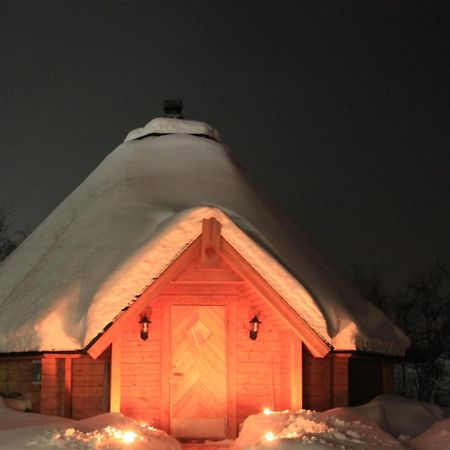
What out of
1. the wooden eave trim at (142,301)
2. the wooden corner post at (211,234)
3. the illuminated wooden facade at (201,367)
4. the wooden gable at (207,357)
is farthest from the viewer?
the wooden gable at (207,357)

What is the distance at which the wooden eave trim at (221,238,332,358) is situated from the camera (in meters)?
9.89

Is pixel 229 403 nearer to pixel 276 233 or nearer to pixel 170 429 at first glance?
pixel 170 429

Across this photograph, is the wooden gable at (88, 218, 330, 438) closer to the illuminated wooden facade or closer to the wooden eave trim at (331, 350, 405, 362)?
the illuminated wooden facade

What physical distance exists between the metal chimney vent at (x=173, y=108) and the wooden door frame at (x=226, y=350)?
26.8 ft

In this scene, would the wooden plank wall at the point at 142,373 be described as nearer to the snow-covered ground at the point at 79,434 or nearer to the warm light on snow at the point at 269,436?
the snow-covered ground at the point at 79,434

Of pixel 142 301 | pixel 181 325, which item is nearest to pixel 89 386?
pixel 181 325

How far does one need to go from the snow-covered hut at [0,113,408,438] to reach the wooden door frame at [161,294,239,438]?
2cm

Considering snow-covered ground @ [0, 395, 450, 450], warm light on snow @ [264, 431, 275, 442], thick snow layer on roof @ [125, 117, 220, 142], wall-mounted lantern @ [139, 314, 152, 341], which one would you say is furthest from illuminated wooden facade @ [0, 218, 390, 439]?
thick snow layer on roof @ [125, 117, 220, 142]

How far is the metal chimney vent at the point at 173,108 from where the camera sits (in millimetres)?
18094

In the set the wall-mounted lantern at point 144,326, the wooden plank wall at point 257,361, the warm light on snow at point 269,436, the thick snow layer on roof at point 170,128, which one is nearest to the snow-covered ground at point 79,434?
the warm light on snow at point 269,436

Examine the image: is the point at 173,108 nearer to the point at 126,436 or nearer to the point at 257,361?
the point at 257,361

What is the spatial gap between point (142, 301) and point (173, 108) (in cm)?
939

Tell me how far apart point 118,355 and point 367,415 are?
379 cm

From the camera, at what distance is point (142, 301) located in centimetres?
969
